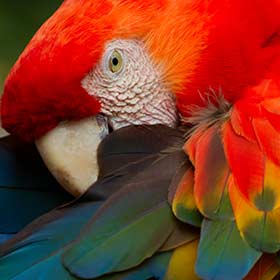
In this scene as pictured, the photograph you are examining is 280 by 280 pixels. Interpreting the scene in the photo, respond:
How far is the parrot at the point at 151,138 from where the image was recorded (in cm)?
92

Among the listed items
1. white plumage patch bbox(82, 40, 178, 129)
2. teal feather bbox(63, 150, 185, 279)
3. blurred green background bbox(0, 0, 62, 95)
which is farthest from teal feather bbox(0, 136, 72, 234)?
blurred green background bbox(0, 0, 62, 95)

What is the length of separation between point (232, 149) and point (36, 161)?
34 centimetres

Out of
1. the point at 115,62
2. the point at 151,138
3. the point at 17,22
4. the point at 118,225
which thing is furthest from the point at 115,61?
the point at 17,22

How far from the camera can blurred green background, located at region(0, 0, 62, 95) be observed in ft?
8.05

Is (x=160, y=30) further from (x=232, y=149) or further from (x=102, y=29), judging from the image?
(x=232, y=149)

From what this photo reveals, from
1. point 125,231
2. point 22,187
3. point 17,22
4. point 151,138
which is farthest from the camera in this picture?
point 17,22

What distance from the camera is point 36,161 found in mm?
1210

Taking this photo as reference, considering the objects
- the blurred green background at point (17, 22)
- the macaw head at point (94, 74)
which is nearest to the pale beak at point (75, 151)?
the macaw head at point (94, 74)

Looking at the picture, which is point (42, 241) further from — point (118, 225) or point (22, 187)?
point (22, 187)

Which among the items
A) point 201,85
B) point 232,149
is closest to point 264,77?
point 201,85

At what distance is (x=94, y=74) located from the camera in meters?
1.13

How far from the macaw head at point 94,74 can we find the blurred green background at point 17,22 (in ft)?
4.32

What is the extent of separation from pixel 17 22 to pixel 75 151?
1.48 meters

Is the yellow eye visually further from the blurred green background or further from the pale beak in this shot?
the blurred green background
